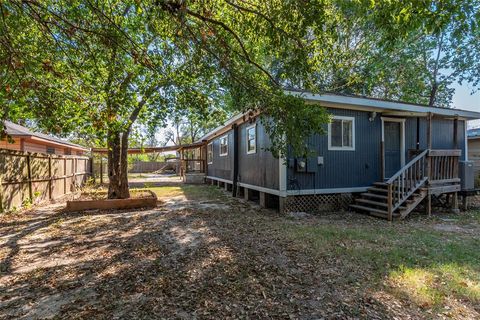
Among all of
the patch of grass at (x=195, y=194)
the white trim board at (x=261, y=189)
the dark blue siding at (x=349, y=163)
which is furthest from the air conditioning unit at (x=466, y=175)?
the patch of grass at (x=195, y=194)

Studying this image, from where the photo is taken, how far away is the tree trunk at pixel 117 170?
8.91 m

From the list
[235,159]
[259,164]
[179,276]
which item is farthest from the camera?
[235,159]

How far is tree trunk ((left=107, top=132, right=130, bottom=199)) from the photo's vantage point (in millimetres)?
8914

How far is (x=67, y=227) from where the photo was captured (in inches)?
235

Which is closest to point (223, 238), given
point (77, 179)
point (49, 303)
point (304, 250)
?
point (304, 250)

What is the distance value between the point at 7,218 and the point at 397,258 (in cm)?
836

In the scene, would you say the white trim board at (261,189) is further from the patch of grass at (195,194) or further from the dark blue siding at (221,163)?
the dark blue siding at (221,163)

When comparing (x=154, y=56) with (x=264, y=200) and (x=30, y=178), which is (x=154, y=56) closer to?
(x=264, y=200)

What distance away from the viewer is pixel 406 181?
23.3 ft

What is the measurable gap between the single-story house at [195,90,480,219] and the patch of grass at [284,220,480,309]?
1.51 metres

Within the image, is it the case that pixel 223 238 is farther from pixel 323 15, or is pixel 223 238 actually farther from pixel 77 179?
pixel 77 179

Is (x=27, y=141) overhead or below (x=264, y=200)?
overhead

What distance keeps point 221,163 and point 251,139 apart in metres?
4.74

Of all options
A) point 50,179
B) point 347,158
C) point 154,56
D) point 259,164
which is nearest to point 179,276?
point 154,56
